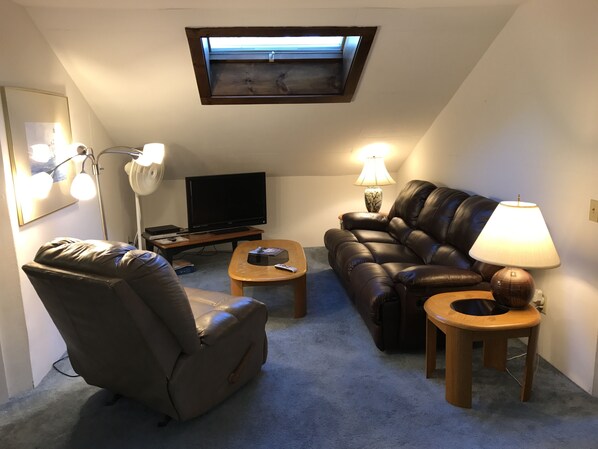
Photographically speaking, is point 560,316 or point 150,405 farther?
point 560,316

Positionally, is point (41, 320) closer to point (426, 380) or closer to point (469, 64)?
point (426, 380)

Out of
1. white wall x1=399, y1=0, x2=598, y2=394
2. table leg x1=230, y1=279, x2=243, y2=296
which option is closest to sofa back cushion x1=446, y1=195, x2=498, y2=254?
white wall x1=399, y1=0, x2=598, y2=394

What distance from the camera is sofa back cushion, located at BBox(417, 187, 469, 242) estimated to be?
3.66 metres

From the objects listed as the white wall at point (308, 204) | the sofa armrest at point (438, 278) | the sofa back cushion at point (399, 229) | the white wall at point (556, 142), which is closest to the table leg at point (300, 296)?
the sofa armrest at point (438, 278)

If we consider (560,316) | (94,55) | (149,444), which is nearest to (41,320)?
(149,444)

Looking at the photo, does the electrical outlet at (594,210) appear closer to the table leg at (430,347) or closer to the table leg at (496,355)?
the table leg at (496,355)

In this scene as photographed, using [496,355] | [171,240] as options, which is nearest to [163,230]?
[171,240]

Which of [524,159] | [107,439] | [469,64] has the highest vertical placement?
[469,64]

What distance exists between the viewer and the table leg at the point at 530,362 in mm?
2349

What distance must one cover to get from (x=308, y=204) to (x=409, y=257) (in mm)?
2113

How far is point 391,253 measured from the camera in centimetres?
387

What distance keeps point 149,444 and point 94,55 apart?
2695mm

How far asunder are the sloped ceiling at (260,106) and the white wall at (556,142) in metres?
0.34

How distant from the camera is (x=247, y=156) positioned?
5.07 metres
